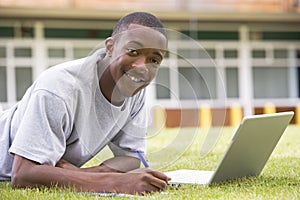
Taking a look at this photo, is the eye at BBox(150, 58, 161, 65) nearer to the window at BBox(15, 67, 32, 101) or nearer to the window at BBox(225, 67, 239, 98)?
the window at BBox(15, 67, 32, 101)

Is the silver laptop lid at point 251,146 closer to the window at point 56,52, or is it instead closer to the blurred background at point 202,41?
the blurred background at point 202,41

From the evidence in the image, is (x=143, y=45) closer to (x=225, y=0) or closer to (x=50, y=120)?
(x=50, y=120)

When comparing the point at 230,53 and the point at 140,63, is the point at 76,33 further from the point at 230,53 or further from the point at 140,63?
the point at 140,63

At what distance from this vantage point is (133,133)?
3572mm

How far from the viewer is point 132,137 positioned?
3555mm

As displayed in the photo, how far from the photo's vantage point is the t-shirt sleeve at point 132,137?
11.6 feet

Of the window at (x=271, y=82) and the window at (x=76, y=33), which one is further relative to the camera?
the window at (x=271, y=82)

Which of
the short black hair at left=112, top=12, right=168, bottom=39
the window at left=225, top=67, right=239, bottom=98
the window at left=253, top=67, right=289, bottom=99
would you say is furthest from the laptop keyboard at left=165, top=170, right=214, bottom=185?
the window at left=253, top=67, right=289, bottom=99

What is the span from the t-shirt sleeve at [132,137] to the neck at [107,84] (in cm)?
31

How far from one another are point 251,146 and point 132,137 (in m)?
0.68

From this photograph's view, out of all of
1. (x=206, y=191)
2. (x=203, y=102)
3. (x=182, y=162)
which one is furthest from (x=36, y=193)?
(x=203, y=102)

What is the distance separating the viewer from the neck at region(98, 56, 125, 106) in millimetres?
3107

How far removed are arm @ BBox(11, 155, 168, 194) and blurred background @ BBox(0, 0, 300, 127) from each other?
1307 cm

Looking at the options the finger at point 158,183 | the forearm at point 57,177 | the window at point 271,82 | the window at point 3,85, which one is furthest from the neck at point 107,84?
the window at point 271,82
